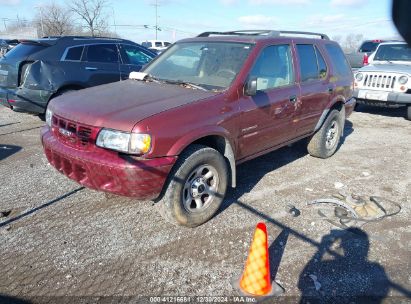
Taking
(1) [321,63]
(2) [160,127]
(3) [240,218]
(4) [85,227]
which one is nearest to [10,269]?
(4) [85,227]

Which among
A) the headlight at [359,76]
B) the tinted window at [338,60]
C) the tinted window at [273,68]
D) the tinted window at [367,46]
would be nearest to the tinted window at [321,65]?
the tinted window at [338,60]

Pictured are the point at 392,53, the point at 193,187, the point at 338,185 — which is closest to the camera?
the point at 193,187

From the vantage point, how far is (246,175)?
5.05m

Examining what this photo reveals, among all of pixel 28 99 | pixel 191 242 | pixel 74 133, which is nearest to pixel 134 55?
pixel 28 99

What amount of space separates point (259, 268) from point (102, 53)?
6.23m

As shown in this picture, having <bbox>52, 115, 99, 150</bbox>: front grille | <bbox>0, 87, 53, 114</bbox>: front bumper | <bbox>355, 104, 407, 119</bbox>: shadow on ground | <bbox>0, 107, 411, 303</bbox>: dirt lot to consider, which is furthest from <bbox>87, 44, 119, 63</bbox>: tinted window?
<bbox>355, 104, 407, 119</bbox>: shadow on ground

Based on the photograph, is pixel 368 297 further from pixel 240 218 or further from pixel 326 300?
pixel 240 218

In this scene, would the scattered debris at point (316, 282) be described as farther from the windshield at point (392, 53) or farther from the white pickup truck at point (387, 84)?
the windshield at point (392, 53)

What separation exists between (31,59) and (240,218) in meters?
5.28

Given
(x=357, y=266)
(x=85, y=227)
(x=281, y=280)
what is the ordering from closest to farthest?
(x=281, y=280) < (x=357, y=266) < (x=85, y=227)

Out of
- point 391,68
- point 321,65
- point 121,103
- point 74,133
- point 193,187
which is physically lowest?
point 193,187

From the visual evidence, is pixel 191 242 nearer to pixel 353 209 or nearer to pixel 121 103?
pixel 121 103

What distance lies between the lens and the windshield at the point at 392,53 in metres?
9.62

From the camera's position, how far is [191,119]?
3.28 meters
